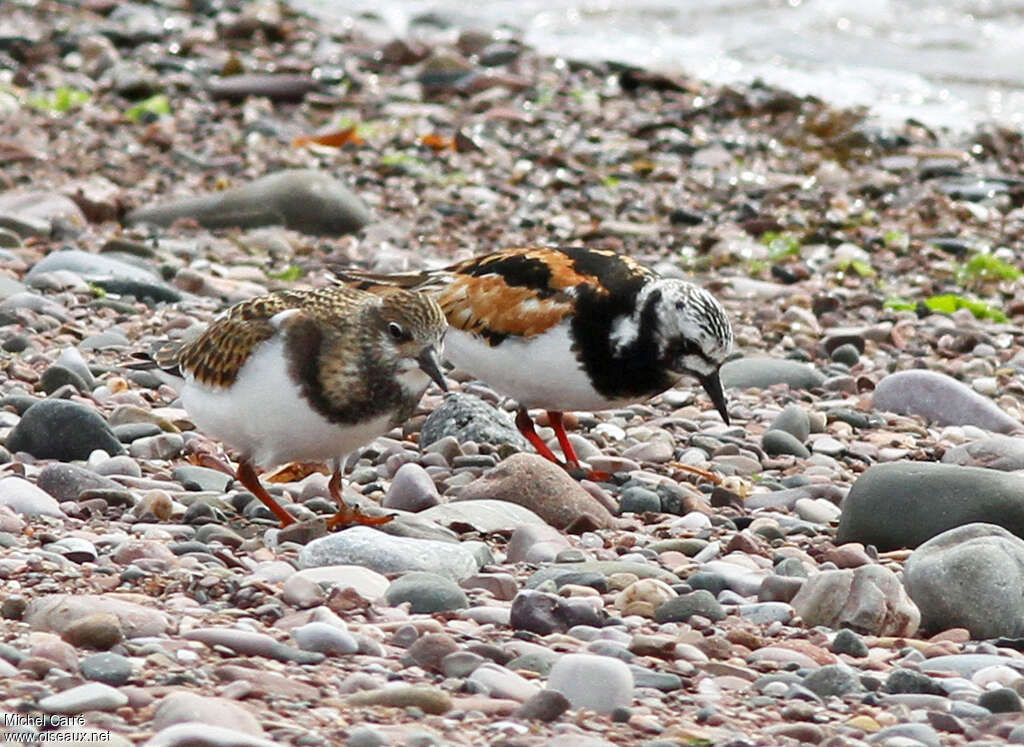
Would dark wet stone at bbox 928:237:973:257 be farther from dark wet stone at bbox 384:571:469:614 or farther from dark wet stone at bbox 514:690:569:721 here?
dark wet stone at bbox 514:690:569:721

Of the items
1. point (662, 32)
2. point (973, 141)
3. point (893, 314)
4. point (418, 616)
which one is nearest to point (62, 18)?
point (662, 32)

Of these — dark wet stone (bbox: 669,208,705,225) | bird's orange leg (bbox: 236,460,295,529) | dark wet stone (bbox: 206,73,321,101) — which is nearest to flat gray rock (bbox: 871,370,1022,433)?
bird's orange leg (bbox: 236,460,295,529)

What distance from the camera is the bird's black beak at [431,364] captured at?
4805 millimetres

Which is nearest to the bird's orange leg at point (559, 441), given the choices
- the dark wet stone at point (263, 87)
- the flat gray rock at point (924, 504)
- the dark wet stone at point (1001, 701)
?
the flat gray rock at point (924, 504)

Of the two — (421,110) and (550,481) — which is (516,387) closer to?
(550,481)

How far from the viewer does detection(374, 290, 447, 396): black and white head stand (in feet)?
15.8

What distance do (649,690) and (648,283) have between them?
237 cm

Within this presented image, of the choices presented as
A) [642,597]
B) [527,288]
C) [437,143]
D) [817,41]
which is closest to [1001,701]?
[642,597]

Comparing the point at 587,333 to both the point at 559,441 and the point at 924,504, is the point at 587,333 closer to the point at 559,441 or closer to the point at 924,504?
the point at 559,441

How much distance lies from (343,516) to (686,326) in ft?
4.84

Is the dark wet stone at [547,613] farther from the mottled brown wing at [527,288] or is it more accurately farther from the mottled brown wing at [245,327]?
the mottled brown wing at [527,288]

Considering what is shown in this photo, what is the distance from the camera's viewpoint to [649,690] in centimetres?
385

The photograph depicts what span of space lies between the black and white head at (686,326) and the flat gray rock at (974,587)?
4.96 feet

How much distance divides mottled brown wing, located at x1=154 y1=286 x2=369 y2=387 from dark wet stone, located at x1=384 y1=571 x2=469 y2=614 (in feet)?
2.87
